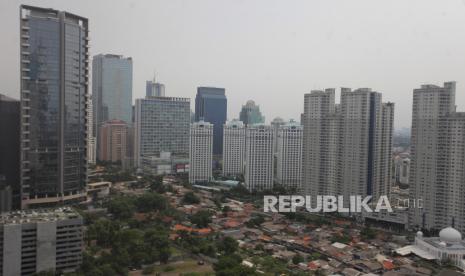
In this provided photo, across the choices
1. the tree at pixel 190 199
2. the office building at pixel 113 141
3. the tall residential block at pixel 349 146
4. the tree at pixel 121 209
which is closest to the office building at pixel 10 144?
the tree at pixel 121 209

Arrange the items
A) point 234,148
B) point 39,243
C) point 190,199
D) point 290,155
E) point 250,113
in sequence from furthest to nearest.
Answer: point 250,113 < point 234,148 < point 290,155 < point 190,199 < point 39,243

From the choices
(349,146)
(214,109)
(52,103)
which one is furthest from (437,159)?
(214,109)

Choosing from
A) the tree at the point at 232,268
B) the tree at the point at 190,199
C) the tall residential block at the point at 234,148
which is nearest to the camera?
the tree at the point at 232,268

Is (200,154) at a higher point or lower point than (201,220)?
higher

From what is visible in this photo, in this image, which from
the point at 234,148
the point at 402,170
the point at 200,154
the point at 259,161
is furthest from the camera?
the point at 234,148

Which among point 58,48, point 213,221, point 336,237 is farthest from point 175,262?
point 58,48

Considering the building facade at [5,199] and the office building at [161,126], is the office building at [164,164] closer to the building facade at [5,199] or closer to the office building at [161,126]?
the office building at [161,126]

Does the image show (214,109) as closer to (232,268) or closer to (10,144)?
(10,144)
